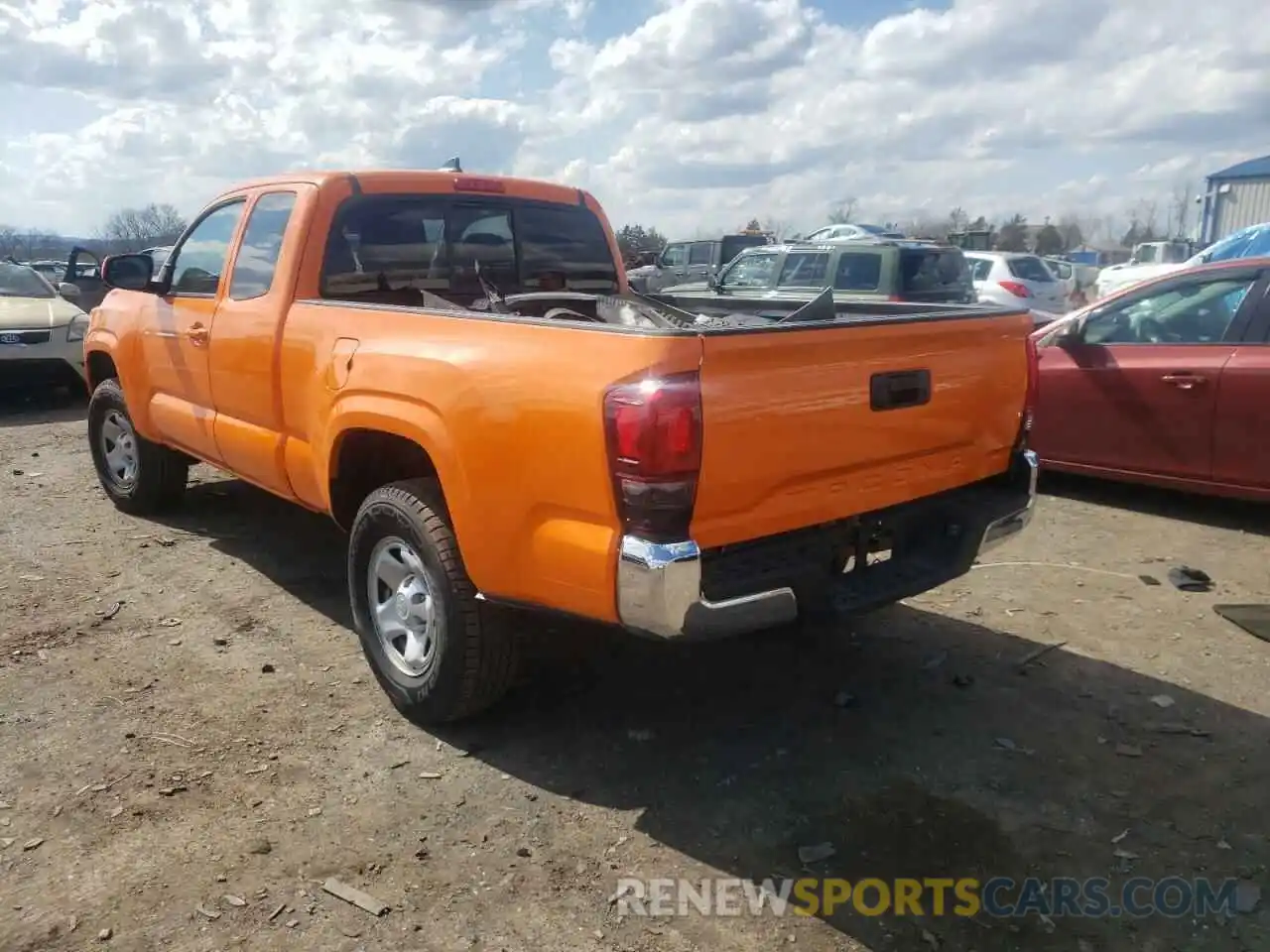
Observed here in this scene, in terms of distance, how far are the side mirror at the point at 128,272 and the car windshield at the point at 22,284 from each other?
6.91 metres

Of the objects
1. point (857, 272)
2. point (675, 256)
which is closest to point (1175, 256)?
point (675, 256)

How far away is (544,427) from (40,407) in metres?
10.3

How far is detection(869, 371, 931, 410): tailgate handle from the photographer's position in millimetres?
3205

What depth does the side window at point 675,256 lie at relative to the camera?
23.1 meters

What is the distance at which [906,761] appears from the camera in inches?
136

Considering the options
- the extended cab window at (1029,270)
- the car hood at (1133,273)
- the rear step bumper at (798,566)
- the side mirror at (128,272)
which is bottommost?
the car hood at (1133,273)

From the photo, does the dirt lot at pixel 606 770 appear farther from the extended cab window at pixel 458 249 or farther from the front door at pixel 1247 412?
the extended cab window at pixel 458 249

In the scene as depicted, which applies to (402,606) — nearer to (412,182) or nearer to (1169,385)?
(412,182)

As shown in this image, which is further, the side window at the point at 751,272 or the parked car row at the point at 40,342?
the side window at the point at 751,272

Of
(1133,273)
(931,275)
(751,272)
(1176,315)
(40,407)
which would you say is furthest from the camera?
(1133,273)

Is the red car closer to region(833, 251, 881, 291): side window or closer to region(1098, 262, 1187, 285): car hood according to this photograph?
region(833, 251, 881, 291): side window

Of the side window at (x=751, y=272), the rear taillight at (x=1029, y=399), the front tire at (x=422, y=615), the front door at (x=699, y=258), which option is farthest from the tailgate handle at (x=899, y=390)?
the front door at (x=699, y=258)

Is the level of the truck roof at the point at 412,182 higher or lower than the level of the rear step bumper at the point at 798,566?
higher

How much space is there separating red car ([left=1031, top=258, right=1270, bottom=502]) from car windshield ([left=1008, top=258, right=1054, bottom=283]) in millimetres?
9147
